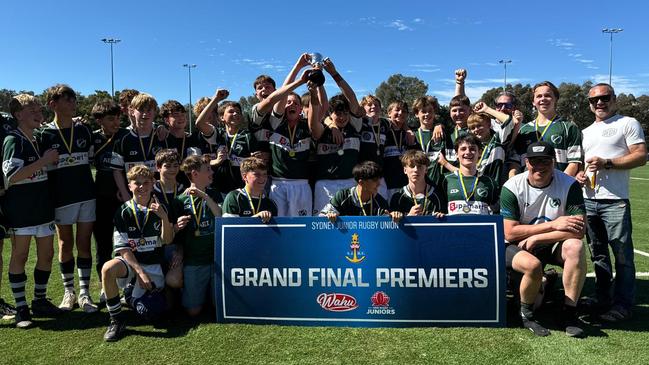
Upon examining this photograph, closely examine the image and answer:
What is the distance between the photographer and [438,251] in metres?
4.04

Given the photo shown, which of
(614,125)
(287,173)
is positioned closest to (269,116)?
(287,173)

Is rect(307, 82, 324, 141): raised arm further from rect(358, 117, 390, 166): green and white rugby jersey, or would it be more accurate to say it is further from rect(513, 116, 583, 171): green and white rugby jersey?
rect(513, 116, 583, 171): green and white rugby jersey

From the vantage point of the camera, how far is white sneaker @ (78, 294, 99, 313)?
4672 millimetres

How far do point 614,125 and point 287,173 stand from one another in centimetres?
350

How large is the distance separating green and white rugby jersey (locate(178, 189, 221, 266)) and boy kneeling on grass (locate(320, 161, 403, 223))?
3.97 feet

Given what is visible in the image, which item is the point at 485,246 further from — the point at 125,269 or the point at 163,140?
the point at 163,140

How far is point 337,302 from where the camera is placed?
4125mm

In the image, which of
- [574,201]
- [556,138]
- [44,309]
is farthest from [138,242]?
[556,138]

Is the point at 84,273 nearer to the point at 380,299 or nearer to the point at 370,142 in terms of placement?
the point at 380,299

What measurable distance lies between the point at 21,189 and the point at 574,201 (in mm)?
5403

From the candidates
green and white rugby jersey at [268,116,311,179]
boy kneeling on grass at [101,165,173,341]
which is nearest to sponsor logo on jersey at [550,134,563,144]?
green and white rugby jersey at [268,116,311,179]

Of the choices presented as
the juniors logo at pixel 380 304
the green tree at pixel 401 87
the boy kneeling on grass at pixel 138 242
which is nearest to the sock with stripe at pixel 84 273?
the boy kneeling on grass at pixel 138 242

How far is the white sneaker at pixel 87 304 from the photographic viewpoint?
184 inches

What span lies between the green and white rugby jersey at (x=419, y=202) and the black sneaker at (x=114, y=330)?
2.81m
